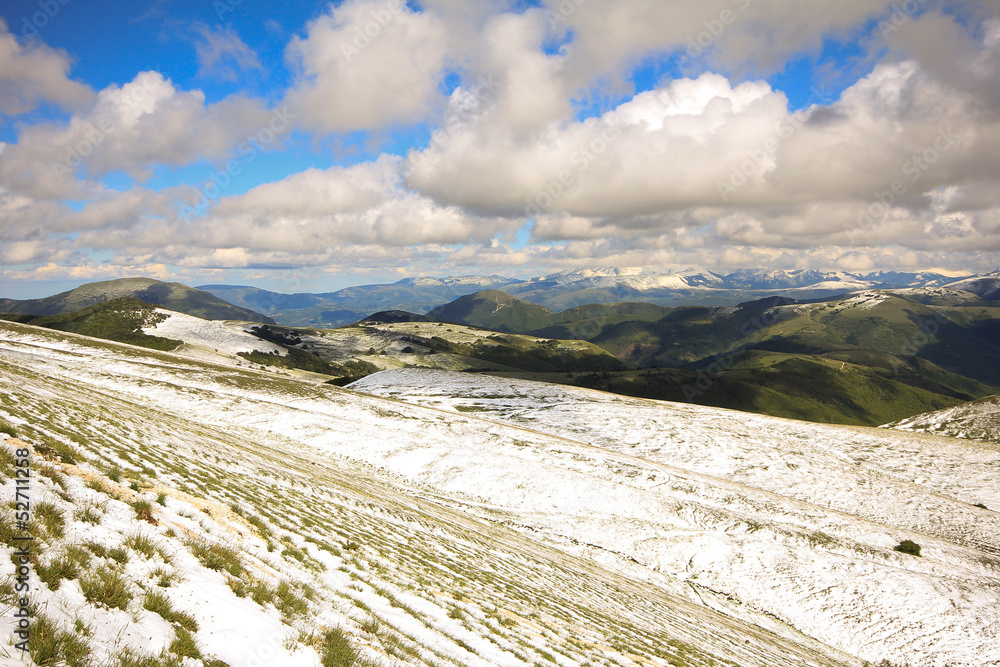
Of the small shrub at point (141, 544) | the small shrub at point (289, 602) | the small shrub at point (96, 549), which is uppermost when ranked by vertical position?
the small shrub at point (96, 549)

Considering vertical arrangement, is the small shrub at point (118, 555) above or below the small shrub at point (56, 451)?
below

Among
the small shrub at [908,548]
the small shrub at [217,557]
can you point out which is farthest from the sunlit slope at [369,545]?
the small shrub at [908,548]

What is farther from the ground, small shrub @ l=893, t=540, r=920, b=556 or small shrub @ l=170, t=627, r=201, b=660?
small shrub @ l=170, t=627, r=201, b=660

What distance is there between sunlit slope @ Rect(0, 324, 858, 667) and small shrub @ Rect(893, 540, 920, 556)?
15053 millimetres

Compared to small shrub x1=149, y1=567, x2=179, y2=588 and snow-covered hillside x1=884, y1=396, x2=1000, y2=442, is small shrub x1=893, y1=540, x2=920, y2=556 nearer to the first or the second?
snow-covered hillside x1=884, y1=396, x2=1000, y2=442

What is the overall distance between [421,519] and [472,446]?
65.2 feet

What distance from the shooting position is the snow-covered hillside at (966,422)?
68562mm

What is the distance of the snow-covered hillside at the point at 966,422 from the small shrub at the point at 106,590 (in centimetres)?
9805

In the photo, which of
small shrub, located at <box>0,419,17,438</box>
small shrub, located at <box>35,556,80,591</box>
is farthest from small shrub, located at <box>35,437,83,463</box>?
small shrub, located at <box>35,556,80,591</box>

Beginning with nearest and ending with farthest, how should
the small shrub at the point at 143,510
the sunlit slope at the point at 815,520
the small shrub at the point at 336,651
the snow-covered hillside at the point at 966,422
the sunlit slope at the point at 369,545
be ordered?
the small shrub at the point at 336,651
the sunlit slope at the point at 369,545
the small shrub at the point at 143,510
the sunlit slope at the point at 815,520
the snow-covered hillside at the point at 966,422

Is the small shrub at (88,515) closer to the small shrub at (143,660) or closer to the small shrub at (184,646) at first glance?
the small shrub at (184,646)

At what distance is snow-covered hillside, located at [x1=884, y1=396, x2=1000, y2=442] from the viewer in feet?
225

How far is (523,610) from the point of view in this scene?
17609mm

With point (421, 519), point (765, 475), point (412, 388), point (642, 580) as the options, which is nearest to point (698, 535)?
point (642, 580)
